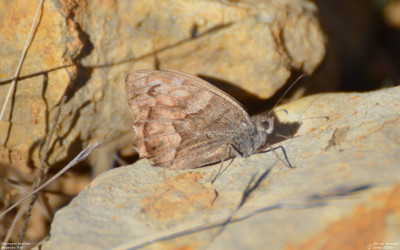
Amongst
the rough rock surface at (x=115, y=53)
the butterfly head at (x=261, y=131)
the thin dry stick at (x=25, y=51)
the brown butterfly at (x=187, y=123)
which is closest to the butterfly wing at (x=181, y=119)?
the brown butterfly at (x=187, y=123)

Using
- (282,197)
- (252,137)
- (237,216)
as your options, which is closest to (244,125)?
(252,137)

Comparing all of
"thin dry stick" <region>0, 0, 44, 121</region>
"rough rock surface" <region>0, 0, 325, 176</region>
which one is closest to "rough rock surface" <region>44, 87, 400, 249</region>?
"rough rock surface" <region>0, 0, 325, 176</region>

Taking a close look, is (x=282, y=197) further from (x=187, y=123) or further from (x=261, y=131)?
(x=187, y=123)

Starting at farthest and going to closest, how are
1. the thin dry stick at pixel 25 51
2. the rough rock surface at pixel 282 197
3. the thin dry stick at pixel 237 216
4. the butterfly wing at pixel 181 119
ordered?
the butterfly wing at pixel 181 119 < the thin dry stick at pixel 25 51 < the thin dry stick at pixel 237 216 < the rough rock surface at pixel 282 197

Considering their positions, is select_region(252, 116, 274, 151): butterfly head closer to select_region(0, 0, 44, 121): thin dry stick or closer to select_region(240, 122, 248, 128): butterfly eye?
select_region(240, 122, 248, 128): butterfly eye

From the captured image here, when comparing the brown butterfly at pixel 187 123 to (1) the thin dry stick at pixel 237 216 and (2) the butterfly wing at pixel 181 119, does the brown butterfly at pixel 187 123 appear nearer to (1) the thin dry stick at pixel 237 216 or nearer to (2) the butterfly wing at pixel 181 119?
(2) the butterfly wing at pixel 181 119

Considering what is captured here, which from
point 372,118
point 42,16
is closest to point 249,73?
point 372,118

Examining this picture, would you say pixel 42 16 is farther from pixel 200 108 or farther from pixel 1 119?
pixel 200 108
